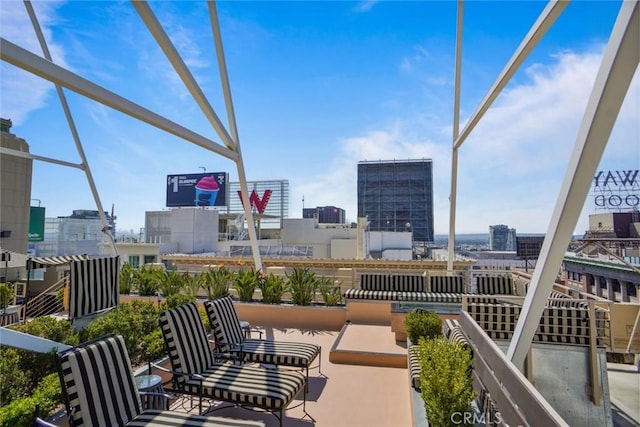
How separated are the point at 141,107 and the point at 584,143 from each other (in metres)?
4.36

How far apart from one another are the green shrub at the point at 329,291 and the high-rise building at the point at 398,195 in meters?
39.4

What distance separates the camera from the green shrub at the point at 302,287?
635 centimetres

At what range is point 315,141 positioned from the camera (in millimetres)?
11820

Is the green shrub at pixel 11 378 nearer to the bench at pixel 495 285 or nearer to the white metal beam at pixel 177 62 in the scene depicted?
the white metal beam at pixel 177 62

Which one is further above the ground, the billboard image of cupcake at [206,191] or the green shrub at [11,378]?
the billboard image of cupcake at [206,191]

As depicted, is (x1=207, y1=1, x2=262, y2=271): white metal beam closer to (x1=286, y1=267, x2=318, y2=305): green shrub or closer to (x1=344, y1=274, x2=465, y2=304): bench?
(x1=286, y1=267, x2=318, y2=305): green shrub

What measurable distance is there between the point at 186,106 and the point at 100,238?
16.7m

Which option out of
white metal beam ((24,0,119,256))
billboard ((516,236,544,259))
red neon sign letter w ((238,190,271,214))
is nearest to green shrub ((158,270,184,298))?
white metal beam ((24,0,119,256))

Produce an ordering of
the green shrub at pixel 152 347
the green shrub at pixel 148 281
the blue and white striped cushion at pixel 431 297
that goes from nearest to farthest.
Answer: the green shrub at pixel 152 347, the blue and white striped cushion at pixel 431 297, the green shrub at pixel 148 281

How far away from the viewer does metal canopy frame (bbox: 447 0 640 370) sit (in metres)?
1.87

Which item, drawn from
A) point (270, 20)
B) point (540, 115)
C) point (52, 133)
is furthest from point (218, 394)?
point (52, 133)

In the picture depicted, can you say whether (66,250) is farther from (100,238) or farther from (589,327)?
(589,327)

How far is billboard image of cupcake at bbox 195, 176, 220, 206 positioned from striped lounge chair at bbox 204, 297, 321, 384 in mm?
21026

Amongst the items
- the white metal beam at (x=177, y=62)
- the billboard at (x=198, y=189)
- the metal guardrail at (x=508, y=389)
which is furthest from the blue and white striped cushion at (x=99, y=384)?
the billboard at (x=198, y=189)
